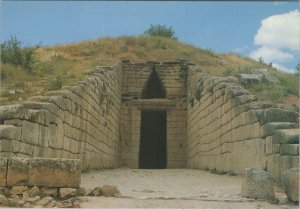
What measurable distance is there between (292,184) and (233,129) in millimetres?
4646

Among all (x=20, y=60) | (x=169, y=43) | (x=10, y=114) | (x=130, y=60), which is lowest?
(x=10, y=114)

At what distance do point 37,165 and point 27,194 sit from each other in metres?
0.38

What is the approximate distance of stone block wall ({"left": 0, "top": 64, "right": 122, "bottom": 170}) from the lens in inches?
304

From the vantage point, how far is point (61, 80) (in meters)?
11.4

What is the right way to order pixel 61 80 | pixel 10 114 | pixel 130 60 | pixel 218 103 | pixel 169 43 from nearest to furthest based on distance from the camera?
pixel 10 114, pixel 61 80, pixel 218 103, pixel 130 60, pixel 169 43

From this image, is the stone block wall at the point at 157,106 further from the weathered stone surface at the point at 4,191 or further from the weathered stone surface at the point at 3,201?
the weathered stone surface at the point at 3,201

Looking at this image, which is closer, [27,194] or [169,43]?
[27,194]

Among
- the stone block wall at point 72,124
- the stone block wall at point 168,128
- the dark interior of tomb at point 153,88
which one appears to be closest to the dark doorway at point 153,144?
the dark interior of tomb at point 153,88

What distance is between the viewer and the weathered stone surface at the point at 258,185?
21.9 feet

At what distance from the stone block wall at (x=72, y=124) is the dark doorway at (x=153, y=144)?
4.18 metres

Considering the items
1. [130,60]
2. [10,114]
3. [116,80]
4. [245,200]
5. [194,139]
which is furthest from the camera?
[130,60]

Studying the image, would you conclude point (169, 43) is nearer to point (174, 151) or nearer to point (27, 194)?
point (174, 151)

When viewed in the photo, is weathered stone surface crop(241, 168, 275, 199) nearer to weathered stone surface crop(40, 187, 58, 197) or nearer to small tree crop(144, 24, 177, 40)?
weathered stone surface crop(40, 187, 58, 197)

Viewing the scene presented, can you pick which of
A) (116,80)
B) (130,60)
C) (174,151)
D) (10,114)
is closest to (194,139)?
(174,151)
